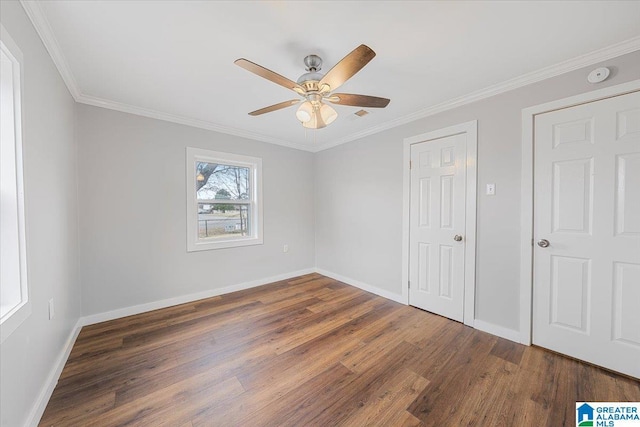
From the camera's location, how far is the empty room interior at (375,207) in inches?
54.9

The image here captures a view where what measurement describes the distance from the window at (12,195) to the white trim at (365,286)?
3261 millimetres

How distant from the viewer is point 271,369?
5.97 ft

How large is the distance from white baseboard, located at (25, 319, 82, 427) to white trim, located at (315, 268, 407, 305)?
3172 millimetres

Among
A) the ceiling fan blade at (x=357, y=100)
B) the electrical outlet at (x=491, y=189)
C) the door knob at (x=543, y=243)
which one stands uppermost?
the ceiling fan blade at (x=357, y=100)

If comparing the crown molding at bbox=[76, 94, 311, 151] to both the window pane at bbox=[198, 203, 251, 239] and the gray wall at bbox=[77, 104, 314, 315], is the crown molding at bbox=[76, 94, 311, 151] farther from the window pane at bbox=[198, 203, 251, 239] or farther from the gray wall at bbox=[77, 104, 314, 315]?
the window pane at bbox=[198, 203, 251, 239]

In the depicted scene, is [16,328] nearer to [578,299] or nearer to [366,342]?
[366,342]

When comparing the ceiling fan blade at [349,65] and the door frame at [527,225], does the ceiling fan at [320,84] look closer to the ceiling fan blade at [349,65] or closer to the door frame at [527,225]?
the ceiling fan blade at [349,65]

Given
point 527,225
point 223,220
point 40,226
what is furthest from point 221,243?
point 527,225

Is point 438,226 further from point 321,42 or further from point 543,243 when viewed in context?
point 321,42

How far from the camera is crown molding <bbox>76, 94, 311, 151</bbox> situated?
248cm

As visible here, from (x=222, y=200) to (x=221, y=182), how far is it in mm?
269

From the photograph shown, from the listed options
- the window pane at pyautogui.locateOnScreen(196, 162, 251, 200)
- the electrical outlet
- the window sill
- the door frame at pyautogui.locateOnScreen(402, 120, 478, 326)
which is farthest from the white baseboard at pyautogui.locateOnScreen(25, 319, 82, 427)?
the electrical outlet

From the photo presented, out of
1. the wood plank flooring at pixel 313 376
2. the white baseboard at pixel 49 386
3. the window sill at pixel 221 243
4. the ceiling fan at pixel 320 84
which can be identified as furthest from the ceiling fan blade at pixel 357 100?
the white baseboard at pixel 49 386

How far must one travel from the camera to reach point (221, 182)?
3.47 metres
